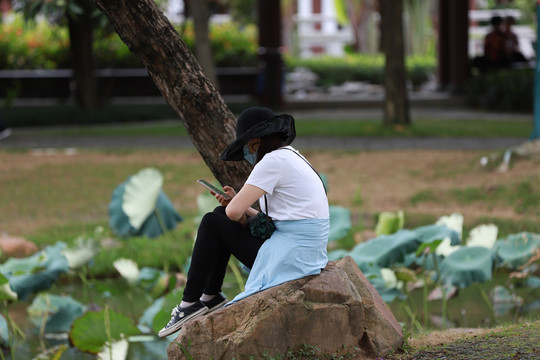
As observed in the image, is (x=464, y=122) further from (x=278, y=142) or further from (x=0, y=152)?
(x=278, y=142)

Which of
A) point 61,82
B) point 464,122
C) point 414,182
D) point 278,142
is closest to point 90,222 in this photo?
point 414,182

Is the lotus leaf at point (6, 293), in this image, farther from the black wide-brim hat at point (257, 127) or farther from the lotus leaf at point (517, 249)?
the lotus leaf at point (517, 249)

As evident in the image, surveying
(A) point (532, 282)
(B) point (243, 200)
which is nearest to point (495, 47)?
(A) point (532, 282)

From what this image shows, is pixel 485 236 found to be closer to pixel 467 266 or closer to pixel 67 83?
pixel 467 266

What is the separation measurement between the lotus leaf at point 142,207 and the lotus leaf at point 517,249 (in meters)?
2.52

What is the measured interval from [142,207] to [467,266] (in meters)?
2.53

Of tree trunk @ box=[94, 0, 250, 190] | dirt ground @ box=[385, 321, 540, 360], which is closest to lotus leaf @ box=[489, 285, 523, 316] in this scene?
dirt ground @ box=[385, 321, 540, 360]

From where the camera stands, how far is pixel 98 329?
517 centimetres

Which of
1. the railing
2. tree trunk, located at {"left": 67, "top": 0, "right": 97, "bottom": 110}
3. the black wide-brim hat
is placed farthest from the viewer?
the railing

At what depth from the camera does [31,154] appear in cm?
1266

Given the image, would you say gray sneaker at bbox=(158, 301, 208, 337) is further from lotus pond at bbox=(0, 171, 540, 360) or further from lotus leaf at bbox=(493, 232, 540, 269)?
lotus leaf at bbox=(493, 232, 540, 269)

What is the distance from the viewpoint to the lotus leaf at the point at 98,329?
5082 mm

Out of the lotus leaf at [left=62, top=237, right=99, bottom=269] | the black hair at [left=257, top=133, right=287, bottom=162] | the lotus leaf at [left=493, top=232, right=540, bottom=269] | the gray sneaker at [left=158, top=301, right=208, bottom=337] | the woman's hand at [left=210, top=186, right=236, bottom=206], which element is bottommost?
the lotus leaf at [left=493, top=232, right=540, bottom=269]

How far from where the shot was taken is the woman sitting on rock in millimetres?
3875
